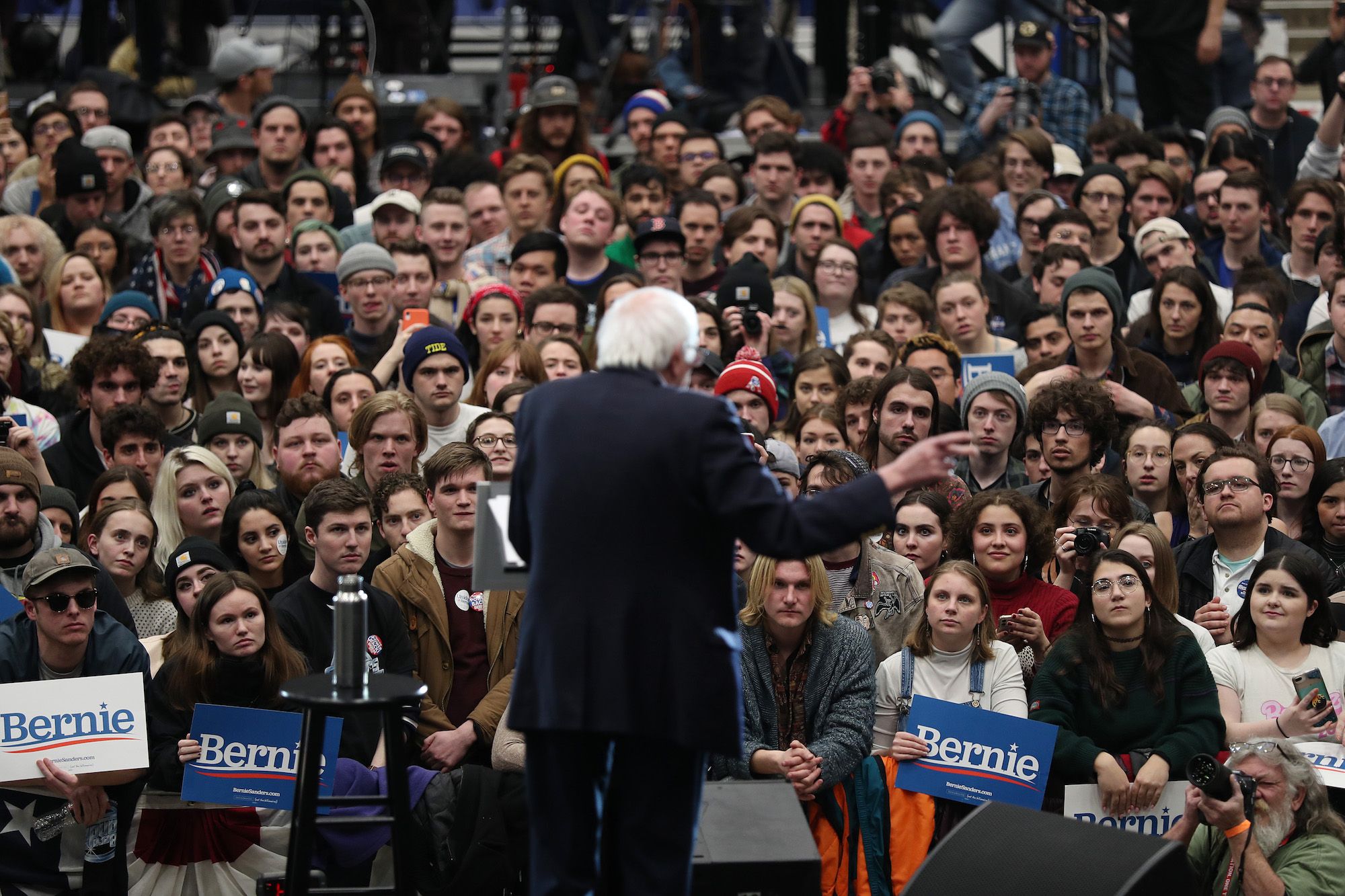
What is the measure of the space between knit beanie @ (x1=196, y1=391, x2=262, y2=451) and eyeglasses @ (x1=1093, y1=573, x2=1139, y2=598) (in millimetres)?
3768

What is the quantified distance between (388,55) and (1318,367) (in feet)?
30.0

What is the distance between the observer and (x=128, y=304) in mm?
9469

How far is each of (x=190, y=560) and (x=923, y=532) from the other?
2.78 m

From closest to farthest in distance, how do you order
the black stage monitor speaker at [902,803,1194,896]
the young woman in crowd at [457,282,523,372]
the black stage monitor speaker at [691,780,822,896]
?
the black stage monitor speaker at [902,803,1194,896] → the black stage monitor speaker at [691,780,822,896] → the young woman in crowd at [457,282,523,372]

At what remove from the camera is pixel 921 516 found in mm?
7242

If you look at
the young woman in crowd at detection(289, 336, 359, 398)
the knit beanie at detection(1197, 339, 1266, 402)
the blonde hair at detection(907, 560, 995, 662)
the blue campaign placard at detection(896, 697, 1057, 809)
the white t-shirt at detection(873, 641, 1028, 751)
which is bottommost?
the blue campaign placard at detection(896, 697, 1057, 809)

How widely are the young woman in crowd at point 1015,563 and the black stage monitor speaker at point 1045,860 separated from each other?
181 centimetres

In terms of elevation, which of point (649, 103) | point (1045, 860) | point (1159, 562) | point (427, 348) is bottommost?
point (1045, 860)

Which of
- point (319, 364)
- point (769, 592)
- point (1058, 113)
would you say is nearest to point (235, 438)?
point (319, 364)

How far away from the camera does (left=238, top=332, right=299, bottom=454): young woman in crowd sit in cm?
884

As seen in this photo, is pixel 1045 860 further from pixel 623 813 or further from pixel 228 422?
pixel 228 422

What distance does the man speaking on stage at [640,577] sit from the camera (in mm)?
4148

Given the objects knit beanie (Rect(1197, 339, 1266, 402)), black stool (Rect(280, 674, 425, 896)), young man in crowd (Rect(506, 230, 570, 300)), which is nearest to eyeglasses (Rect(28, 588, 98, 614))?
black stool (Rect(280, 674, 425, 896))

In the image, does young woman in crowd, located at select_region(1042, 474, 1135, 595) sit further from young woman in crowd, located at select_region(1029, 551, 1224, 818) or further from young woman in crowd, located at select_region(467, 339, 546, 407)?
young woman in crowd, located at select_region(467, 339, 546, 407)
